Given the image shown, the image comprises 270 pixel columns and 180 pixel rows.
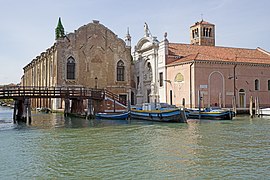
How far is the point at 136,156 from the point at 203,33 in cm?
4351

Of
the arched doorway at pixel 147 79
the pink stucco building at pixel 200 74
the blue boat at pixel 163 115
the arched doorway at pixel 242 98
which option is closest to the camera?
the blue boat at pixel 163 115

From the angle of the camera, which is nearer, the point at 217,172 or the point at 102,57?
the point at 217,172

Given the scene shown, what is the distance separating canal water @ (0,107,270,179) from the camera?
1046cm

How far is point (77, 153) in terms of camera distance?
1359cm

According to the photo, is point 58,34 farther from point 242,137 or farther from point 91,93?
point 242,137

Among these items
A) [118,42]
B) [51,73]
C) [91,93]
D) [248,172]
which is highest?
[118,42]

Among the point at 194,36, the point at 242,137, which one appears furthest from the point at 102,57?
the point at 242,137

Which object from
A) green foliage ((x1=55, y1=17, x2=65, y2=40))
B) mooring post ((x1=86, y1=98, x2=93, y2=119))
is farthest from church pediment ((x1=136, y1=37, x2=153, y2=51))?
mooring post ((x1=86, y1=98, x2=93, y2=119))

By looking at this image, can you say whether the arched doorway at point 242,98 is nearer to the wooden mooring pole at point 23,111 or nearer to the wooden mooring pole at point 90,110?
the wooden mooring pole at point 90,110

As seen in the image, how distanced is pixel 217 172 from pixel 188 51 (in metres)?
31.2

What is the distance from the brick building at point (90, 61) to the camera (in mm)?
40969

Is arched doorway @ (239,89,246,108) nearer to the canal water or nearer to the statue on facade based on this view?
the statue on facade

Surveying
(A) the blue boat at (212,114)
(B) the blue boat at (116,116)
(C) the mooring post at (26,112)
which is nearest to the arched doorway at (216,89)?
(A) the blue boat at (212,114)

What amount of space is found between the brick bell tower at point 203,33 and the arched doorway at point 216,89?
18090 millimetres
